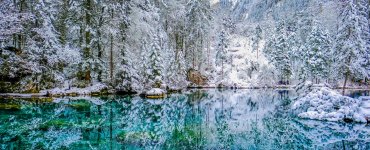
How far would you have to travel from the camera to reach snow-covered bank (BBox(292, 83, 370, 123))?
16609mm

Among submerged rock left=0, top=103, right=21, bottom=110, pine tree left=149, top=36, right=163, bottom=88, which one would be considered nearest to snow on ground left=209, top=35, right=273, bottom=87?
pine tree left=149, top=36, right=163, bottom=88

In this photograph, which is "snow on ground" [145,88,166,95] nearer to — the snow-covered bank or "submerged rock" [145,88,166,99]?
"submerged rock" [145,88,166,99]

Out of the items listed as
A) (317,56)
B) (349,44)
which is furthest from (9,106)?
(317,56)

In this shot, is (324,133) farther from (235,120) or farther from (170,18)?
(170,18)

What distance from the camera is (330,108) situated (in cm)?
1795

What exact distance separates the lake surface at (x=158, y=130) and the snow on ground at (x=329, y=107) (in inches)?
42.8

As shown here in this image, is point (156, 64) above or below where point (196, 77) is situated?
above

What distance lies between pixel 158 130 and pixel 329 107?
10.8 meters

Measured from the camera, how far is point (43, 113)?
15789mm

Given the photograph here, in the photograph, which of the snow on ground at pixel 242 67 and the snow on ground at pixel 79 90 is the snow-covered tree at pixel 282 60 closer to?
the snow on ground at pixel 242 67

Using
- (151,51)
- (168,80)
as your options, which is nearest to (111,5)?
(151,51)

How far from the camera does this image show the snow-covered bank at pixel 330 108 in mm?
16609

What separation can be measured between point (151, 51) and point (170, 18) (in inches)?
381

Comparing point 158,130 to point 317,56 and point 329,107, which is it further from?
point 317,56
